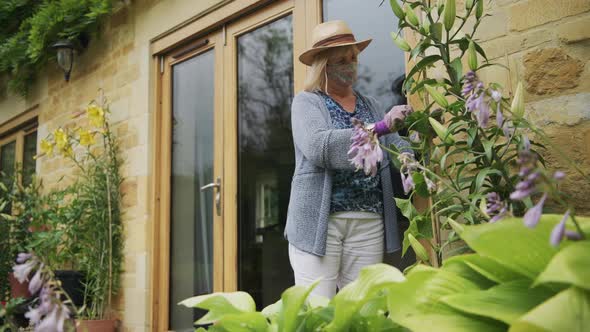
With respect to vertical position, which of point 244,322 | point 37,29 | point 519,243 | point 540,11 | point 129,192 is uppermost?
point 37,29

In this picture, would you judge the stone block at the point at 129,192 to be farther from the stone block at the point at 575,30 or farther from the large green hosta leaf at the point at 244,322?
the large green hosta leaf at the point at 244,322

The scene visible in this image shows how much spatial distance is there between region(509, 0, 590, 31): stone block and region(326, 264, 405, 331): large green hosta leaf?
150cm

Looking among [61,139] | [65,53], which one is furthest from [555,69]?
[65,53]

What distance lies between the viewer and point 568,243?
0.67 meters

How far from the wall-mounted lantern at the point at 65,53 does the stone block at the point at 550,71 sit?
403 cm

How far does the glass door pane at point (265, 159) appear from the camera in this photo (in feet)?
10.8

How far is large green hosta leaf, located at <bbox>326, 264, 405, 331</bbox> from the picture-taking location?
80 centimetres

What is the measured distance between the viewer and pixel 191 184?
13.1 feet

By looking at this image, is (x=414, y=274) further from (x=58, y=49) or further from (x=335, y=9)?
→ (x=58, y=49)

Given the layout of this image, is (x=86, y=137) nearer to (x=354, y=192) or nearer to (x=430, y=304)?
Result: (x=354, y=192)

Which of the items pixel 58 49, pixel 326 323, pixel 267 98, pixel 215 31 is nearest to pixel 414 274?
pixel 326 323

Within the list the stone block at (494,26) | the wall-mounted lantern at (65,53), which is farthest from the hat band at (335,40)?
the wall-mounted lantern at (65,53)

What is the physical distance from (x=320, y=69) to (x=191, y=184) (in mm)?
1907

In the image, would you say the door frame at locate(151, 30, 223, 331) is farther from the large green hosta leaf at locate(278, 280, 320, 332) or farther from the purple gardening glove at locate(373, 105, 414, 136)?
the large green hosta leaf at locate(278, 280, 320, 332)
